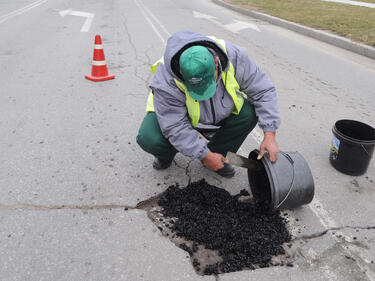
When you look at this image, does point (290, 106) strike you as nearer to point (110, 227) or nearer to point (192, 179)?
point (192, 179)

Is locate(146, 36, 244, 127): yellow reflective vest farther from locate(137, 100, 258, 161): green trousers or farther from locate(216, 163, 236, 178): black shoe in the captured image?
locate(216, 163, 236, 178): black shoe

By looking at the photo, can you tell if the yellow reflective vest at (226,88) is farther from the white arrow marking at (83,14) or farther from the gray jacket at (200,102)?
the white arrow marking at (83,14)

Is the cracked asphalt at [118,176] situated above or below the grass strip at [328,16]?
below

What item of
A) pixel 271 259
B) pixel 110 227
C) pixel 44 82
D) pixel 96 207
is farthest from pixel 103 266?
pixel 44 82

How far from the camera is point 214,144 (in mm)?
2883

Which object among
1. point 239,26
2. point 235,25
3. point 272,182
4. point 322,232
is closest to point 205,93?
point 272,182

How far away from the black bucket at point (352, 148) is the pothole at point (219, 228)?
0.97 m

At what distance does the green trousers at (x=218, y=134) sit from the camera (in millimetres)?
2615

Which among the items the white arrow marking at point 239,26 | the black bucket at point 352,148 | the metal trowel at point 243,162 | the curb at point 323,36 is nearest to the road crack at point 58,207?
the metal trowel at point 243,162

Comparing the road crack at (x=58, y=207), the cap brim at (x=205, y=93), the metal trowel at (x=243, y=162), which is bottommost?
the road crack at (x=58, y=207)

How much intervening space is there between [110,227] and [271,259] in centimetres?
110

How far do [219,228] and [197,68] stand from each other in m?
1.09

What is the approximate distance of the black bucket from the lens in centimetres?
279

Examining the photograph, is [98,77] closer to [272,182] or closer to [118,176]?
[118,176]
